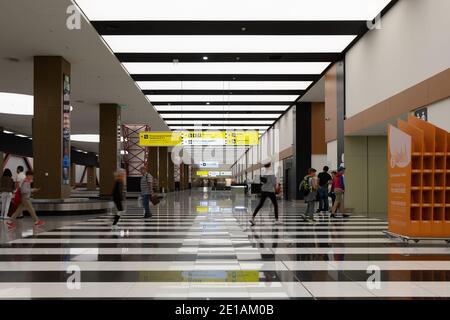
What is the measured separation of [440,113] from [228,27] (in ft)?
23.6

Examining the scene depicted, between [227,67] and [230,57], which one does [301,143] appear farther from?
[230,57]

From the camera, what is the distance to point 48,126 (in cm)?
1748

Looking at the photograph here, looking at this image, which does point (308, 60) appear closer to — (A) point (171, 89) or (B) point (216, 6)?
(B) point (216, 6)

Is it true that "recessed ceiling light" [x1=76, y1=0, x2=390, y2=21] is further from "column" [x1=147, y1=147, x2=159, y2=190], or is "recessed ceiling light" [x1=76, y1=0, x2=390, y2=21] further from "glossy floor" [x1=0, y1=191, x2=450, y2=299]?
"column" [x1=147, y1=147, x2=159, y2=190]

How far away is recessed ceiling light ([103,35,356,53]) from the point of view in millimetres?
16406

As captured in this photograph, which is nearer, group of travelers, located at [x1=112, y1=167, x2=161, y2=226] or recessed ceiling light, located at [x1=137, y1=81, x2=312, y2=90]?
group of travelers, located at [x1=112, y1=167, x2=161, y2=226]

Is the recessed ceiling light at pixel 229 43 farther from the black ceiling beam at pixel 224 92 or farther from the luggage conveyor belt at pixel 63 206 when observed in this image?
the black ceiling beam at pixel 224 92

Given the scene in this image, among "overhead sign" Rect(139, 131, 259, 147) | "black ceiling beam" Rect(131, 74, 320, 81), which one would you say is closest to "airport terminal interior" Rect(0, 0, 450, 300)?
"black ceiling beam" Rect(131, 74, 320, 81)

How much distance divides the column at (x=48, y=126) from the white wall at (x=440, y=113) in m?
12.7

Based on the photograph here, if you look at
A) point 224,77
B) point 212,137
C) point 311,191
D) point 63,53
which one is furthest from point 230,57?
point 212,137

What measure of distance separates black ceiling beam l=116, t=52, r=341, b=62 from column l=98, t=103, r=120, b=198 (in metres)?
9.20

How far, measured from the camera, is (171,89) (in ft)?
81.6

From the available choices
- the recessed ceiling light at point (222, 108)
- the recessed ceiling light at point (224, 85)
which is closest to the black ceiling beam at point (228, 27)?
the recessed ceiling light at point (224, 85)
